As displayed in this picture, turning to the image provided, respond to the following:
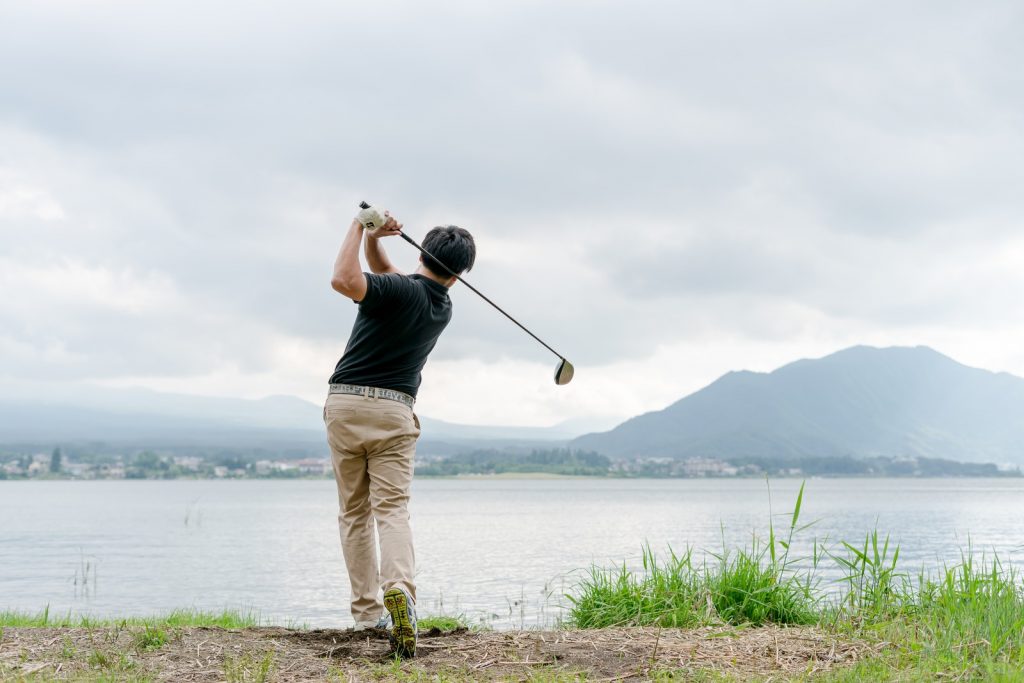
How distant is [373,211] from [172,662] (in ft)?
8.68

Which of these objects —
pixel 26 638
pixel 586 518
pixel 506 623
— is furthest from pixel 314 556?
pixel 586 518

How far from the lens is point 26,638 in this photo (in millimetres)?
5305

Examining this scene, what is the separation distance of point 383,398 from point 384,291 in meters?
0.67

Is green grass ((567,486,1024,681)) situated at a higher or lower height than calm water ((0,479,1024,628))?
higher

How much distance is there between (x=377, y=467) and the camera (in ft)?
18.5

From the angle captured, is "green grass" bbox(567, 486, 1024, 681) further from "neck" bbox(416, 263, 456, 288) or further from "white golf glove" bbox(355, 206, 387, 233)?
"white golf glove" bbox(355, 206, 387, 233)

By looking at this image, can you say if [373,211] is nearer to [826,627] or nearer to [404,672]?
[404,672]

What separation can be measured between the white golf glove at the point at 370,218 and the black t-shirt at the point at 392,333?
29 centimetres

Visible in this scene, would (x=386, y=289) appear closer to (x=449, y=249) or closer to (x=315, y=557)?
(x=449, y=249)

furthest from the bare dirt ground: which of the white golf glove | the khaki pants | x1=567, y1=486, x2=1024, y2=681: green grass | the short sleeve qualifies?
the white golf glove

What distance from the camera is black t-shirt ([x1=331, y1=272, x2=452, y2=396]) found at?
5426mm

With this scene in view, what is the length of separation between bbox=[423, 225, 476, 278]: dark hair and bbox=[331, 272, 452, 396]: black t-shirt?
11cm

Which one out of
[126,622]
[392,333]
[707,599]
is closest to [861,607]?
[707,599]

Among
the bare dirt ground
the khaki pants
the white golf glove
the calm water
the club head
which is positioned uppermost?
the white golf glove
